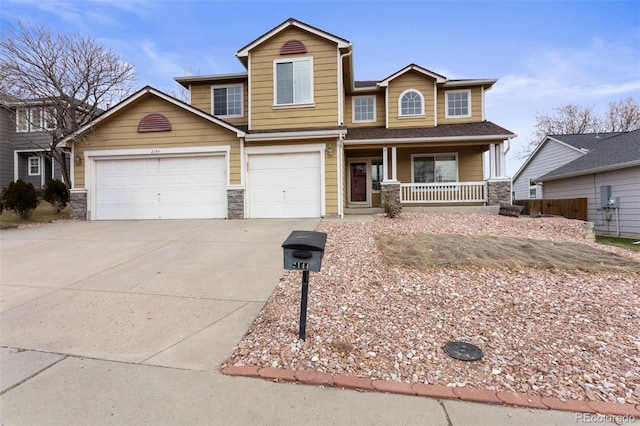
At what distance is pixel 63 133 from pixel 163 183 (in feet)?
16.7

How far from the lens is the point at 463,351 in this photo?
317 centimetres

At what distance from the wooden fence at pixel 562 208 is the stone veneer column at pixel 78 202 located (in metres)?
17.3

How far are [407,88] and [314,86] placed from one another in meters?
5.12

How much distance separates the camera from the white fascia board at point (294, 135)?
34.8 ft

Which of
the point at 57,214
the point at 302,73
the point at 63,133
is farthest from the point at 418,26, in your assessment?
the point at 57,214

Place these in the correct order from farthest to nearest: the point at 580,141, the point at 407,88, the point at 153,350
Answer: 1. the point at 580,141
2. the point at 407,88
3. the point at 153,350

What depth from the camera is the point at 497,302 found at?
4.23m

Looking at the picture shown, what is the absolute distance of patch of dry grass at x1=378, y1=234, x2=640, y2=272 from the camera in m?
5.54

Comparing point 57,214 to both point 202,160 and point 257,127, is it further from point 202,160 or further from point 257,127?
point 257,127

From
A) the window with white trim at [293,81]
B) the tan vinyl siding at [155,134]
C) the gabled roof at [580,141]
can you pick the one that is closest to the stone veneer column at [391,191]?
the window with white trim at [293,81]

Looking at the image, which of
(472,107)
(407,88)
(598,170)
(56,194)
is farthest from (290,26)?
(598,170)

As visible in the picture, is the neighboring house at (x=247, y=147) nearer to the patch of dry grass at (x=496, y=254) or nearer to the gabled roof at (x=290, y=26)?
the gabled roof at (x=290, y=26)

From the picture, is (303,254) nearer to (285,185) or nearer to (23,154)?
(285,185)

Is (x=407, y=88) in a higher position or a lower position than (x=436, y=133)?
higher
